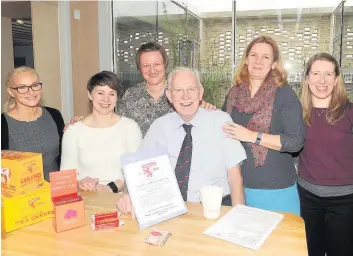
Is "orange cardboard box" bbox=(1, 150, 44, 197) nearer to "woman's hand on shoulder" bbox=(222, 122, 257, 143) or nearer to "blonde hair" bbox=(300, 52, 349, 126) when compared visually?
"woman's hand on shoulder" bbox=(222, 122, 257, 143)

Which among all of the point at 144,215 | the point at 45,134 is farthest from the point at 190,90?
the point at 45,134

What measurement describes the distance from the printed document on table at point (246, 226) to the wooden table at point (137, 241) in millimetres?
24

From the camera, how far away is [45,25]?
4.23 meters

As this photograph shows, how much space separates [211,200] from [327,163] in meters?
0.95

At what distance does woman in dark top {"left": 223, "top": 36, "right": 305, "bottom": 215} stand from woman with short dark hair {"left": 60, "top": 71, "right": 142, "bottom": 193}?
71 cm

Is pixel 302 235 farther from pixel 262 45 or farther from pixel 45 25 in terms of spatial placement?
pixel 45 25

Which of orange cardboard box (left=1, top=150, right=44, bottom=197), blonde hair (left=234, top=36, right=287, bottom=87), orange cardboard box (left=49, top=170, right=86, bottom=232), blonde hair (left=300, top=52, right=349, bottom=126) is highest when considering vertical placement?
blonde hair (left=234, top=36, right=287, bottom=87)

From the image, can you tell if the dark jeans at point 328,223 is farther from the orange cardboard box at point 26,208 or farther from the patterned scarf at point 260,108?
the orange cardboard box at point 26,208

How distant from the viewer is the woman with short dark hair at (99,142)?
2180 millimetres

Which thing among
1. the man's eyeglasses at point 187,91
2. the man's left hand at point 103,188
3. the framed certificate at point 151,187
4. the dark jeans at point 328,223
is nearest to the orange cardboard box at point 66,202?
the framed certificate at point 151,187

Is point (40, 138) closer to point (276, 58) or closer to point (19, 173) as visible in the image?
point (19, 173)

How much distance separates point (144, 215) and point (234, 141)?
69cm

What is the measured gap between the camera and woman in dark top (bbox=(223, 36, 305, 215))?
77.2 inches

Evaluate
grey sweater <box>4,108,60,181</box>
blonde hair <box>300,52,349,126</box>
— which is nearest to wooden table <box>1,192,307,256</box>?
blonde hair <box>300,52,349,126</box>
